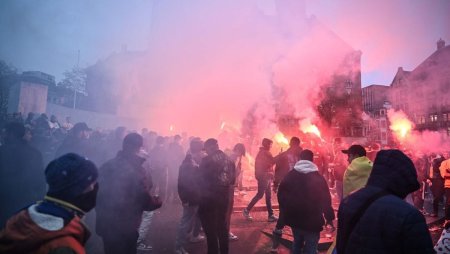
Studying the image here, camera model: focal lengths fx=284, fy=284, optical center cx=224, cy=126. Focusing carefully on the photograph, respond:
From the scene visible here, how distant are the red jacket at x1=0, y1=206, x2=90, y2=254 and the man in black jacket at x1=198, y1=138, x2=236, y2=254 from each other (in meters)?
2.81

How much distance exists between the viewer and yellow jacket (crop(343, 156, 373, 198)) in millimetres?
3783

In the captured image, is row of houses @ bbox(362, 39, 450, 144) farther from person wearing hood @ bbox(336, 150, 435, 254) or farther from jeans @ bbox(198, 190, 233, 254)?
person wearing hood @ bbox(336, 150, 435, 254)

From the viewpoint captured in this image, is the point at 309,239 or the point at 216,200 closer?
the point at 309,239

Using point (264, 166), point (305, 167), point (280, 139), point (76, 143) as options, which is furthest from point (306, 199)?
point (280, 139)

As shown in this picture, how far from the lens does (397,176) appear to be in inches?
78.5

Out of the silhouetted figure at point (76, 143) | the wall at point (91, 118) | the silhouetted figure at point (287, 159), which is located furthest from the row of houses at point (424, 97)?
the wall at point (91, 118)

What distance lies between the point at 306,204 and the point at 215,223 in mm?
1343

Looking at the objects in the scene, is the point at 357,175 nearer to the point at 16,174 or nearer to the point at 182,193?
the point at 182,193

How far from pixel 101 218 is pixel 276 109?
580 inches

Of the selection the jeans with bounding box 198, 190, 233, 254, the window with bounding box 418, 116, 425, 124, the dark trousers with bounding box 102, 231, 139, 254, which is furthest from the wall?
the window with bounding box 418, 116, 425, 124

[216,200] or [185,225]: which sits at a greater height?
[216,200]

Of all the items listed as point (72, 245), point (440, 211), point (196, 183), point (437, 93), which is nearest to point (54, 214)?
point (72, 245)

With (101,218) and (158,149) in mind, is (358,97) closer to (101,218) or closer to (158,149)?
(158,149)

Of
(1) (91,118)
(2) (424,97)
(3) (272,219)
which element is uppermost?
(2) (424,97)
